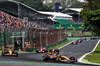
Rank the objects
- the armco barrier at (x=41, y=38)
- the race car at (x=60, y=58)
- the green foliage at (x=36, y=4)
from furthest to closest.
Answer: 1. the green foliage at (x=36, y=4)
2. the armco barrier at (x=41, y=38)
3. the race car at (x=60, y=58)

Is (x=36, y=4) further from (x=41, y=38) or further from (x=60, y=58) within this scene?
(x=60, y=58)

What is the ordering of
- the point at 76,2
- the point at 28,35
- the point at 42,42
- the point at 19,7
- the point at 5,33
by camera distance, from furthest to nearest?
the point at 76,2, the point at 19,7, the point at 42,42, the point at 28,35, the point at 5,33

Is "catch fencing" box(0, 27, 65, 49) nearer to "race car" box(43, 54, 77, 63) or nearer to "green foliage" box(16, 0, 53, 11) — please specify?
"race car" box(43, 54, 77, 63)

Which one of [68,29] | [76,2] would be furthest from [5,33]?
[76,2]

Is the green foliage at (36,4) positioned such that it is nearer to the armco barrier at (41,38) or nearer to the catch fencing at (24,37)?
the armco barrier at (41,38)

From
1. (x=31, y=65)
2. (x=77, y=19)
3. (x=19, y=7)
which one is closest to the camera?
(x=31, y=65)

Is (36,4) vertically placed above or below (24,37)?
above

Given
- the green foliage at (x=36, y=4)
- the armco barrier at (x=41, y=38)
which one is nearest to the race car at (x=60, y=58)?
the armco barrier at (x=41, y=38)

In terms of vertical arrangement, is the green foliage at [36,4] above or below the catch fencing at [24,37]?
above

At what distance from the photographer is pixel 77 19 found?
392 ft

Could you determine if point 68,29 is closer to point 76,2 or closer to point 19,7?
point 19,7

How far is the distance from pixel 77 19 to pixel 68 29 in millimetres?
35761

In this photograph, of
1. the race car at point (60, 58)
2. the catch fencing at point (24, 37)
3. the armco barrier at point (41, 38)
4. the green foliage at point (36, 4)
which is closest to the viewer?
the race car at point (60, 58)

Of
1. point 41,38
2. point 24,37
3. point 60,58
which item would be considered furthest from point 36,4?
point 60,58
